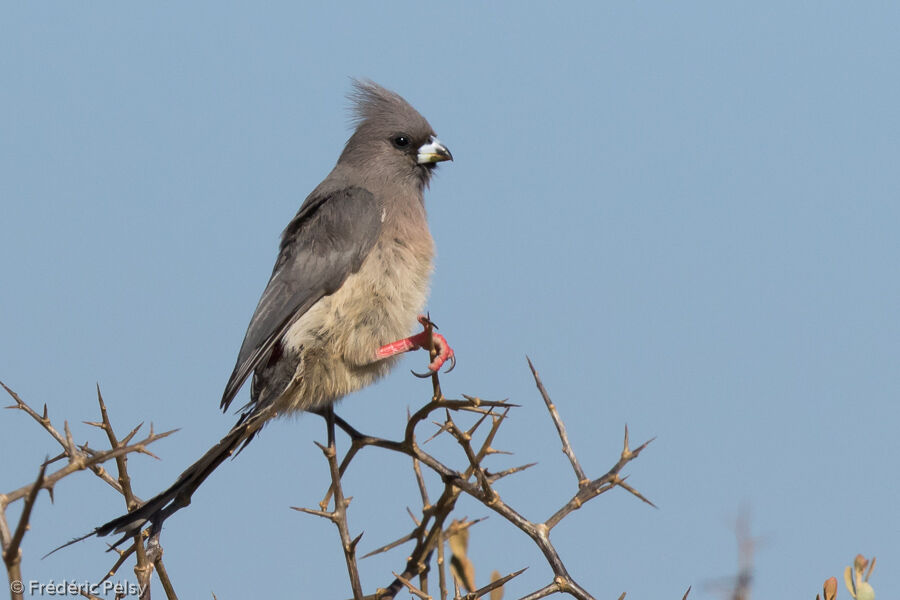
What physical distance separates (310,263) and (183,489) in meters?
1.41

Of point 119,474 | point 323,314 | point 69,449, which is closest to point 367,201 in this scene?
point 323,314

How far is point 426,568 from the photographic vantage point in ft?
11.0

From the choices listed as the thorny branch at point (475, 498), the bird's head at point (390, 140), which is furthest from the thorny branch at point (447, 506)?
the bird's head at point (390, 140)

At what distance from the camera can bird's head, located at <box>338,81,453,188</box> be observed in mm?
5594

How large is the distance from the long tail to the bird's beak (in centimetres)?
191

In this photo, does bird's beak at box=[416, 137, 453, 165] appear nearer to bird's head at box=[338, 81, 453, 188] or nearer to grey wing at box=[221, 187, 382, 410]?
bird's head at box=[338, 81, 453, 188]

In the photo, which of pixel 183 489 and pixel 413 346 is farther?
pixel 413 346

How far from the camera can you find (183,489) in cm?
376

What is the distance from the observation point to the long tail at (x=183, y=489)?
342 centimetres

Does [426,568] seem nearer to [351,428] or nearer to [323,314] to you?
[351,428]

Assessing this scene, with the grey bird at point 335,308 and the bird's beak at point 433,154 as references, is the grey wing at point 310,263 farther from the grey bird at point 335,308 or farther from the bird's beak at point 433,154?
the bird's beak at point 433,154

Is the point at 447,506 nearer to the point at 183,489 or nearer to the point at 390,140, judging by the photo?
the point at 183,489

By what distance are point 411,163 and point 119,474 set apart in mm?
2816

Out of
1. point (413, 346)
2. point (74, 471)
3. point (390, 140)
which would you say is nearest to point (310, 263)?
point (413, 346)
